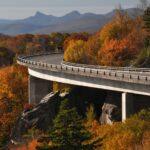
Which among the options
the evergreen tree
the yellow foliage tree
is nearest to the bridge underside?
the yellow foliage tree

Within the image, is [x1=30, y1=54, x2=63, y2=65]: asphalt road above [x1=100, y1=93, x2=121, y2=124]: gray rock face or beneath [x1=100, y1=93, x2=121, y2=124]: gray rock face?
above

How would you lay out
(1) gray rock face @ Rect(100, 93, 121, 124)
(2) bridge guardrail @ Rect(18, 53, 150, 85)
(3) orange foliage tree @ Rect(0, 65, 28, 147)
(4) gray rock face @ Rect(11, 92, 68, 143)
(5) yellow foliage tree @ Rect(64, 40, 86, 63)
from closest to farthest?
(2) bridge guardrail @ Rect(18, 53, 150, 85)
(1) gray rock face @ Rect(100, 93, 121, 124)
(4) gray rock face @ Rect(11, 92, 68, 143)
(3) orange foliage tree @ Rect(0, 65, 28, 147)
(5) yellow foliage tree @ Rect(64, 40, 86, 63)

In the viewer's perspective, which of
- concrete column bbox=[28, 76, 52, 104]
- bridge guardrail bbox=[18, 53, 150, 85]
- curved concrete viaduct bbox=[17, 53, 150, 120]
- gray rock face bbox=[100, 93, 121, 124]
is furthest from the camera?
concrete column bbox=[28, 76, 52, 104]

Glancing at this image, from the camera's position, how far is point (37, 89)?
9738 centimetres

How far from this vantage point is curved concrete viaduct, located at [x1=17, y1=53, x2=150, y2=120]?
66.1 meters

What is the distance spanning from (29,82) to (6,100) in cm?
582

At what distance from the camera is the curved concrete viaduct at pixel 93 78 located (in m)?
66.1

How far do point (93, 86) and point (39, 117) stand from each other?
11.2m

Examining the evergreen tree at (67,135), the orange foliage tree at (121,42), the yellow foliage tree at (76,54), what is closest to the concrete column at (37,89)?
the yellow foliage tree at (76,54)

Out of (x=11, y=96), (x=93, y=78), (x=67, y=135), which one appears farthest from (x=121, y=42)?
(x=67, y=135)

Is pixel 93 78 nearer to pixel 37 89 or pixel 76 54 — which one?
pixel 37 89

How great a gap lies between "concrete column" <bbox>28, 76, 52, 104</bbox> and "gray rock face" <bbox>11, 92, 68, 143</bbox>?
1267cm

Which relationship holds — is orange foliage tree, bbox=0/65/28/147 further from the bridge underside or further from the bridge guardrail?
the bridge guardrail

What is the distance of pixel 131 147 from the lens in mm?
50469
